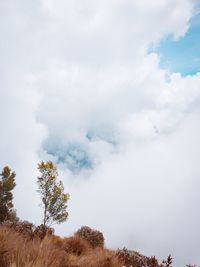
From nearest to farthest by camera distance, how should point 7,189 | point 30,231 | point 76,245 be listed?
point 30,231
point 76,245
point 7,189

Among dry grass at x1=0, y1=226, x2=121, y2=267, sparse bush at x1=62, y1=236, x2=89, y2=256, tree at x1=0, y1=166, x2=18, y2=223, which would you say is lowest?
dry grass at x1=0, y1=226, x2=121, y2=267

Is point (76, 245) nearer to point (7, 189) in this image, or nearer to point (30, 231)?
point (30, 231)

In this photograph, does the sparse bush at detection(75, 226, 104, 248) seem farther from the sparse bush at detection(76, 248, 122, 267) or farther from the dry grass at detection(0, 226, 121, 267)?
the dry grass at detection(0, 226, 121, 267)

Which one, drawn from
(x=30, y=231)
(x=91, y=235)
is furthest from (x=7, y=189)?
(x=30, y=231)

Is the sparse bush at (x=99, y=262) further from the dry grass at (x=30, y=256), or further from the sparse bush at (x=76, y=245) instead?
the sparse bush at (x=76, y=245)

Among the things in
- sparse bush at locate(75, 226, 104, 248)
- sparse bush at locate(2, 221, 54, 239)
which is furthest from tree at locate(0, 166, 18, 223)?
sparse bush at locate(2, 221, 54, 239)

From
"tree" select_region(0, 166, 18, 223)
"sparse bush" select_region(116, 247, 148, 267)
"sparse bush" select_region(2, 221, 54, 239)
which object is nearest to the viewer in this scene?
"sparse bush" select_region(2, 221, 54, 239)

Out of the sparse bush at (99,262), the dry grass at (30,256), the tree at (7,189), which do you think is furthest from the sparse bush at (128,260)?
the tree at (7,189)

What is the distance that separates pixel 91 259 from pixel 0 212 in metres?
27.2

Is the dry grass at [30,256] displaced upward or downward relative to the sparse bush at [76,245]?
downward

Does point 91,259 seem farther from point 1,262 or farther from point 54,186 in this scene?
point 54,186

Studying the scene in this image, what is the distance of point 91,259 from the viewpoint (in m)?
9.03

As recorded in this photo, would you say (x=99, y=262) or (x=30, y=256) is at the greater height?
(x=99, y=262)

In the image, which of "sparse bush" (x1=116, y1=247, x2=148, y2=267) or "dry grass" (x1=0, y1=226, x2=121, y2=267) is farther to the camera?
"sparse bush" (x1=116, y1=247, x2=148, y2=267)
